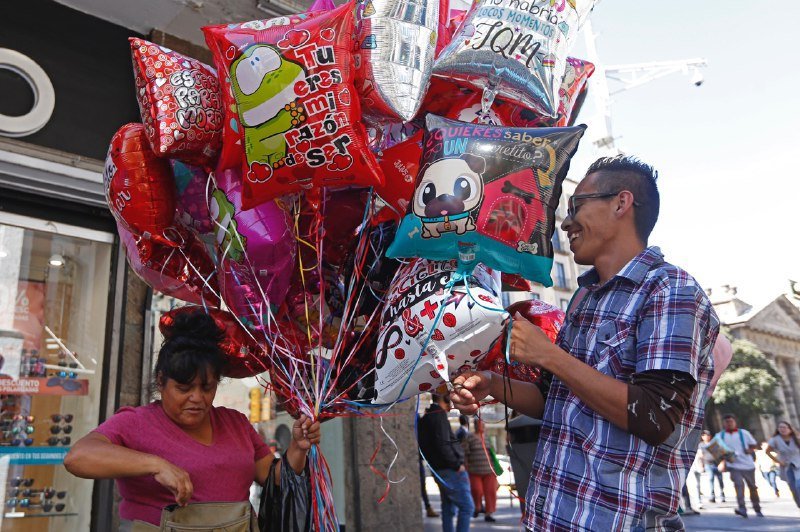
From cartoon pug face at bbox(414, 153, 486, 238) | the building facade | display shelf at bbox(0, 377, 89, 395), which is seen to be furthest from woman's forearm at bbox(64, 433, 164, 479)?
display shelf at bbox(0, 377, 89, 395)

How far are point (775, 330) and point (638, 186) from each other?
60.8 m

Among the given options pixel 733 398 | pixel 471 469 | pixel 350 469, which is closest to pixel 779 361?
pixel 733 398

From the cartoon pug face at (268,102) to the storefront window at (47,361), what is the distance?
8.93ft

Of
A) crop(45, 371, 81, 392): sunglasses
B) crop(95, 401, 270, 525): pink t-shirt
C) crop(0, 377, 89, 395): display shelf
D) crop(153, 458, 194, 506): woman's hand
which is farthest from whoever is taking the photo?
crop(45, 371, 81, 392): sunglasses

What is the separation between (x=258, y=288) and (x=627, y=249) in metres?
1.25

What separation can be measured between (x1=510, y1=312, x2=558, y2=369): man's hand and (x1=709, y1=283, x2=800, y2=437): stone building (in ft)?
168

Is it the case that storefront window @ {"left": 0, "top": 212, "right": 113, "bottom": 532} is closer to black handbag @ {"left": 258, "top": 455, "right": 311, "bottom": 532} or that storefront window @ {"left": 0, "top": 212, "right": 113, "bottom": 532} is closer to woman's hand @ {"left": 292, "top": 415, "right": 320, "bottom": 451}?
black handbag @ {"left": 258, "top": 455, "right": 311, "bottom": 532}

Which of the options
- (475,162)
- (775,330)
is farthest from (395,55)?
(775,330)

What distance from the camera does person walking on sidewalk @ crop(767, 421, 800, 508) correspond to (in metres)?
8.02

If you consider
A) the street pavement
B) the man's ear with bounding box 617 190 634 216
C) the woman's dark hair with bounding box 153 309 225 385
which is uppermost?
the man's ear with bounding box 617 190 634 216

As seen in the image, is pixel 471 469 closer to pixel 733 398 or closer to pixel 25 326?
pixel 25 326

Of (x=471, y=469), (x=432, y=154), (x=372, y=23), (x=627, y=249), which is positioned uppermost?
(x=372, y=23)

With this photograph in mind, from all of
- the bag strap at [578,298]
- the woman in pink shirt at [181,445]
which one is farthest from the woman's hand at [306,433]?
the bag strap at [578,298]

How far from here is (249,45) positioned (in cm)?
193
